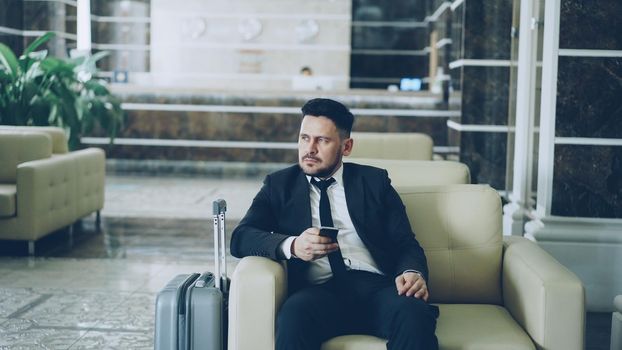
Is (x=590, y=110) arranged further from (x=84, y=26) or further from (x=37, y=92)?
(x=84, y=26)

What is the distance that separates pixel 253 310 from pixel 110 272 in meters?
2.90

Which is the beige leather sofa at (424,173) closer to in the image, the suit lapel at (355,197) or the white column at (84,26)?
the suit lapel at (355,197)

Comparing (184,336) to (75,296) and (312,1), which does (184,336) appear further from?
(312,1)

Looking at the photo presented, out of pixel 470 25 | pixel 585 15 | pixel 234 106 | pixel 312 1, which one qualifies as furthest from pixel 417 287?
pixel 312 1

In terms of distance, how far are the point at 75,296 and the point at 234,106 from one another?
603 centimetres

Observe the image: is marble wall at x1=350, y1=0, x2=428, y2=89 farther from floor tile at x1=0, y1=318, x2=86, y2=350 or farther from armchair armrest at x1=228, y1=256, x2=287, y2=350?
armchair armrest at x1=228, y1=256, x2=287, y2=350

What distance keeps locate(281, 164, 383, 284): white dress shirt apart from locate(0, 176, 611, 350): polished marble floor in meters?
1.25

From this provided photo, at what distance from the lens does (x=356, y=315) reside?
2.62 meters

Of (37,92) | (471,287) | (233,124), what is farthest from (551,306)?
(233,124)

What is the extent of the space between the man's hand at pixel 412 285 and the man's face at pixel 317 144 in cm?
44

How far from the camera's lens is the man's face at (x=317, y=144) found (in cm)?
274

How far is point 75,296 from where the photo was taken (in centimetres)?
452

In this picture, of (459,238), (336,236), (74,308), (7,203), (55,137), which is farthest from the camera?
(55,137)

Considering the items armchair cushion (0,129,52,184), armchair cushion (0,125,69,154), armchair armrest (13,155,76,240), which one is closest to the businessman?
armchair armrest (13,155,76,240)
